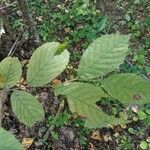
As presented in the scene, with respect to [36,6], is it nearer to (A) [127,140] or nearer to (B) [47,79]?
(A) [127,140]

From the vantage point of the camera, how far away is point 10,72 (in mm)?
683

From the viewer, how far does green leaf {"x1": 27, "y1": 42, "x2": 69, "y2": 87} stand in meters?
0.64

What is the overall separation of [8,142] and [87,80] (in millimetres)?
190

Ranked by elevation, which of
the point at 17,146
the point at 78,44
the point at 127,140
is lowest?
the point at 127,140

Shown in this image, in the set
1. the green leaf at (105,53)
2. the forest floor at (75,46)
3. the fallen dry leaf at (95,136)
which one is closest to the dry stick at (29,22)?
the forest floor at (75,46)

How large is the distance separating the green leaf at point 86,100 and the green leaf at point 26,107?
0.23ft

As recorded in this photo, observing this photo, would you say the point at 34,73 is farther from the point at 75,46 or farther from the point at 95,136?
the point at 75,46

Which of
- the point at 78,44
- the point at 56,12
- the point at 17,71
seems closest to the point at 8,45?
the point at 78,44

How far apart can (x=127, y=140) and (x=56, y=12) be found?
2491 mm

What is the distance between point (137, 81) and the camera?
1.94 ft

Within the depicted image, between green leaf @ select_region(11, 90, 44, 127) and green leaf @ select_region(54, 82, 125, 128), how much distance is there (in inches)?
2.8

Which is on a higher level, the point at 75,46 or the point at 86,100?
the point at 86,100

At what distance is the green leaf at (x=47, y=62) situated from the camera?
2.09 feet

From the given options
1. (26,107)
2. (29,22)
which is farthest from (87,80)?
(29,22)
